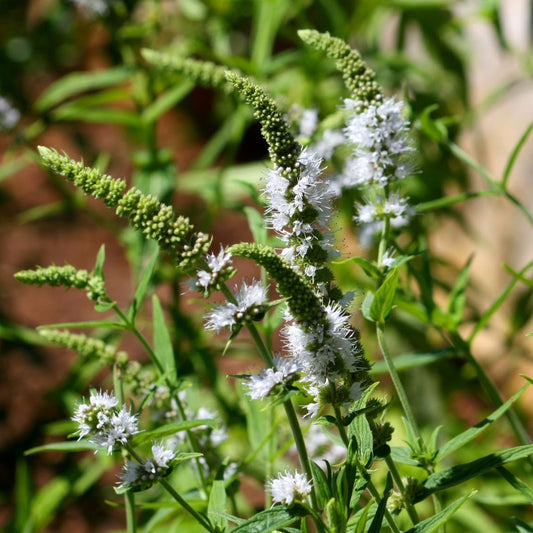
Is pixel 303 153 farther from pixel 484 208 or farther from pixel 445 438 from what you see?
pixel 484 208

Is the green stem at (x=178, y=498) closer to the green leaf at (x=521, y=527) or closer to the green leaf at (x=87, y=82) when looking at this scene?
the green leaf at (x=521, y=527)

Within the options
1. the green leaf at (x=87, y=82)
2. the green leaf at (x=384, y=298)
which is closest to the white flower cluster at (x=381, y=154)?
the green leaf at (x=384, y=298)

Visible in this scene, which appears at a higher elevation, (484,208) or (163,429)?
(484,208)

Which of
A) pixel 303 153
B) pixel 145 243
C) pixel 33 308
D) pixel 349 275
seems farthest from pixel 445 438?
pixel 33 308

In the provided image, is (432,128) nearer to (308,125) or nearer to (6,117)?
(308,125)

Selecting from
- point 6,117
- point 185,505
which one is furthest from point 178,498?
point 6,117
